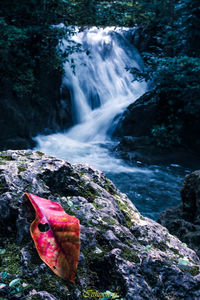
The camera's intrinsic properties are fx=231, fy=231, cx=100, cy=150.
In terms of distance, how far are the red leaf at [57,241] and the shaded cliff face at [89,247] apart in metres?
0.07

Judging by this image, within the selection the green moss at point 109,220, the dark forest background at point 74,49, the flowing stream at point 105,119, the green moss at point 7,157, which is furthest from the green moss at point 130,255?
the dark forest background at point 74,49

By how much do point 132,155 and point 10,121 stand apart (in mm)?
4319

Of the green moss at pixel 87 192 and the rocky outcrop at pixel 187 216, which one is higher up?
the green moss at pixel 87 192

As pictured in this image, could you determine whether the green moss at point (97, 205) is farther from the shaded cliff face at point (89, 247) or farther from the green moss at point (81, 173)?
the green moss at point (81, 173)

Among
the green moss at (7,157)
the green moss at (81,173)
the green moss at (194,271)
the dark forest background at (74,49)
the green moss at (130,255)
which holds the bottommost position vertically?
the green moss at (194,271)

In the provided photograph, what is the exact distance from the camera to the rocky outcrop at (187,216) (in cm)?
336

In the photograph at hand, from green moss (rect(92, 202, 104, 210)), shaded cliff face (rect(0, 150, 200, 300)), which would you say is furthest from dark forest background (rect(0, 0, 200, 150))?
green moss (rect(92, 202, 104, 210))

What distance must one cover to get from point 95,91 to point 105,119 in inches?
90.4

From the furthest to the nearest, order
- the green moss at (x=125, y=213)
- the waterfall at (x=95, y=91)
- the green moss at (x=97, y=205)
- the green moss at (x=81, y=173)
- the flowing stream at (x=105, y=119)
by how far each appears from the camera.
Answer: the waterfall at (x=95, y=91) < the flowing stream at (x=105, y=119) < the green moss at (x=81, y=173) < the green moss at (x=125, y=213) < the green moss at (x=97, y=205)

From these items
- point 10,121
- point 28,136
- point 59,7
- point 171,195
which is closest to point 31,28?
point 59,7


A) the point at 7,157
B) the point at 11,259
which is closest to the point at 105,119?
the point at 7,157

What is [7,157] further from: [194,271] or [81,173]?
[194,271]

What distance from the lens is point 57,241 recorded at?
1.01 meters

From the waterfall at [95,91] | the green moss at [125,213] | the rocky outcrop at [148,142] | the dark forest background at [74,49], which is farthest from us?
the waterfall at [95,91]
